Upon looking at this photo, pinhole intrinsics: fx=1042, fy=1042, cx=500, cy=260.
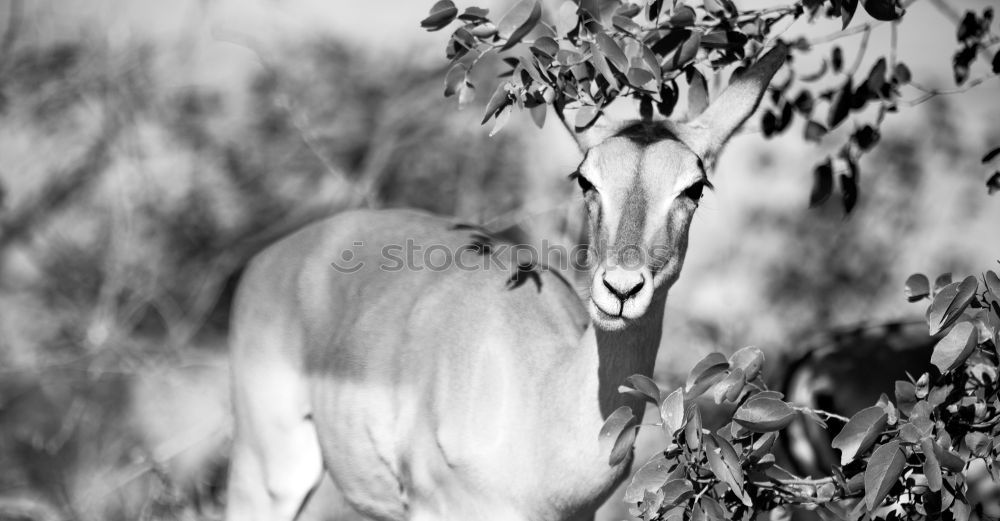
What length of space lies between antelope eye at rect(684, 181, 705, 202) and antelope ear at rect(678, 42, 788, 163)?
22cm

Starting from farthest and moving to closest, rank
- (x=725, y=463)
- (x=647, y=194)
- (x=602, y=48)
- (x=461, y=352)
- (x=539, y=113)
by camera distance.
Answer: (x=461, y=352) < (x=539, y=113) < (x=647, y=194) < (x=602, y=48) < (x=725, y=463)

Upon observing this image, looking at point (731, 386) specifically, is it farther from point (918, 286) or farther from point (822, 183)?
point (822, 183)

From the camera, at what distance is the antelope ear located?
3.43m

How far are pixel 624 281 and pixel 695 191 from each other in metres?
0.50

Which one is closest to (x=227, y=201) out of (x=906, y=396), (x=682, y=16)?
(x=682, y=16)

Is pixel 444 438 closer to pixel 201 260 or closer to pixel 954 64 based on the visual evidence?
pixel 954 64

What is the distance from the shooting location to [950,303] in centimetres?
259

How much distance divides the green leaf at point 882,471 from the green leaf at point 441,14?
1818 mm

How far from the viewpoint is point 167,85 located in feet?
27.8

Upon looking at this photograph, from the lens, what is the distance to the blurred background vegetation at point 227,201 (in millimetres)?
7812

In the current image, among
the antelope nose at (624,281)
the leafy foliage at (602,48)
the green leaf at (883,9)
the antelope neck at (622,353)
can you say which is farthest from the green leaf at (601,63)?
the green leaf at (883,9)

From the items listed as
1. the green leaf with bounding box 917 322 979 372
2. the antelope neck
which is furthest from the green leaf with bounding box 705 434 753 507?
the antelope neck

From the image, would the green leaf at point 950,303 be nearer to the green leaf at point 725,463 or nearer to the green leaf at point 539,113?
the green leaf at point 725,463

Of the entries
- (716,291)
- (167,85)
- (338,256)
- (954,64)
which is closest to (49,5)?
(167,85)
